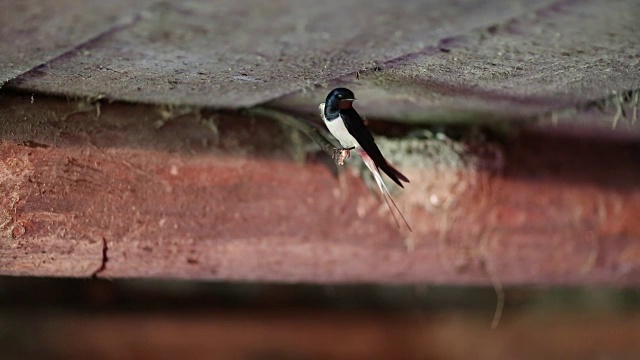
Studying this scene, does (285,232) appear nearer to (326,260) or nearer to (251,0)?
(326,260)

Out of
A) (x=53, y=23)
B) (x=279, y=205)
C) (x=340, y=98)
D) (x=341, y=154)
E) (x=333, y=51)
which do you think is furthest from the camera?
(x=279, y=205)

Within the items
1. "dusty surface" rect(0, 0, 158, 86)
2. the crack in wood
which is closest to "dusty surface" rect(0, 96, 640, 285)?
the crack in wood

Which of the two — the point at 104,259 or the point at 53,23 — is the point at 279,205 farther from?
the point at 53,23

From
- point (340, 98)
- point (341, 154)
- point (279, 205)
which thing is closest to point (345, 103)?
point (340, 98)

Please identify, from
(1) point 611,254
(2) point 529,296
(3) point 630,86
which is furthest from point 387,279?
(2) point 529,296

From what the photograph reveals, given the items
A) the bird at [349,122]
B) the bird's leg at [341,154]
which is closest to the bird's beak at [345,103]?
the bird at [349,122]

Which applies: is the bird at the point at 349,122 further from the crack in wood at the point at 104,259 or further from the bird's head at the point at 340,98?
the crack in wood at the point at 104,259
